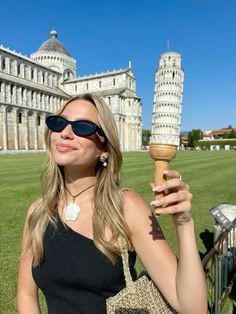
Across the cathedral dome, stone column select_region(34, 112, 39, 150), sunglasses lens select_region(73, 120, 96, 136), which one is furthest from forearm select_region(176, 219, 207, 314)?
the cathedral dome

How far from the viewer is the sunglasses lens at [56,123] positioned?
6.62 feet

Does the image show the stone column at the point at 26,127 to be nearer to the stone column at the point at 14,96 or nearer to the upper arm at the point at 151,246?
the stone column at the point at 14,96

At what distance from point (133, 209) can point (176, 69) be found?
803 millimetres

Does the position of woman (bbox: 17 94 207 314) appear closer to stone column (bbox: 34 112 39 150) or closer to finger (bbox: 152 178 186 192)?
finger (bbox: 152 178 186 192)

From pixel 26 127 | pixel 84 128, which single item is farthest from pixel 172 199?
pixel 26 127

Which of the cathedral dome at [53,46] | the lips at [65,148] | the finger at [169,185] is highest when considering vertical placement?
the cathedral dome at [53,46]

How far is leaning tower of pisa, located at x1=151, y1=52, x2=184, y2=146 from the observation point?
1.19m

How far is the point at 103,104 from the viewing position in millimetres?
2062

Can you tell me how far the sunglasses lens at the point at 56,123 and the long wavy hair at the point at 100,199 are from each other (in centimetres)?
11

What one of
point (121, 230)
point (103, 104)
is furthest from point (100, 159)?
point (121, 230)

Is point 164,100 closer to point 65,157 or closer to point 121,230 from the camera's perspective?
point 121,230

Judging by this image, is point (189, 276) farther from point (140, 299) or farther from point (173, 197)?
point (173, 197)

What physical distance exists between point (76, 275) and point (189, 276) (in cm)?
66

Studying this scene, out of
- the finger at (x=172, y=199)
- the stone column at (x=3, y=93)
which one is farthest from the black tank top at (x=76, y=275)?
the stone column at (x=3, y=93)
